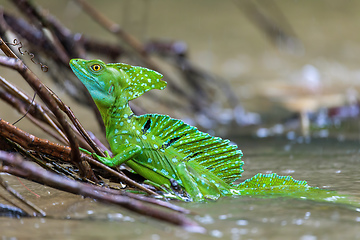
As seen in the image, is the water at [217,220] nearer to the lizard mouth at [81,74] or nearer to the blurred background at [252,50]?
the lizard mouth at [81,74]

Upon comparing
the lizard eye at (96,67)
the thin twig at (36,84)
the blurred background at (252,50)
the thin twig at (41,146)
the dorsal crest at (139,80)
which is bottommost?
the thin twig at (41,146)

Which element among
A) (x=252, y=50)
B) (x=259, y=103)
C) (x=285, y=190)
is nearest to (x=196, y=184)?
→ (x=285, y=190)

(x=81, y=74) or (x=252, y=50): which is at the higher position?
(x=252, y=50)

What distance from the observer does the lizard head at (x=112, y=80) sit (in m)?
2.17

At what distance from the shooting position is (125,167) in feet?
7.31

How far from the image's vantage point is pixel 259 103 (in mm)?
7078

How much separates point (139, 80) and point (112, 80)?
0.12 meters

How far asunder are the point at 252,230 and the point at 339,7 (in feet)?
29.6

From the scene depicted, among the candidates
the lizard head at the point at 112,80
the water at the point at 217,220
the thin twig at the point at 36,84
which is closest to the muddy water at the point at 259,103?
the water at the point at 217,220

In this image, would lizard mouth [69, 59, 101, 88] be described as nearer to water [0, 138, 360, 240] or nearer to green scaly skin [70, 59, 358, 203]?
green scaly skin [70, 59, 358, 203]

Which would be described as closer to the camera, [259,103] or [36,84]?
[36,84]

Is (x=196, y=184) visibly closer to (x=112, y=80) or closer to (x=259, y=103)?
(x=112, y=80)

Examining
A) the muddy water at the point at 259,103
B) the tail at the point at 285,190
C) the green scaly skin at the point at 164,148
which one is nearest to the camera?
the muddy water at the point at 259,103

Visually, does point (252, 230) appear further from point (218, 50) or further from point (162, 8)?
point (162, 8)
